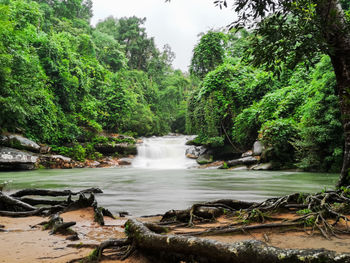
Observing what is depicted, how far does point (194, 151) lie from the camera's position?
23.8m

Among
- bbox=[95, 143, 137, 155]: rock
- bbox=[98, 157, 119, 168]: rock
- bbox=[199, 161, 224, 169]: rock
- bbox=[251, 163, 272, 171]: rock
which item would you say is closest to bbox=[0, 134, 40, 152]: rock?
bbox=[98, 157, 119, 168]: rock

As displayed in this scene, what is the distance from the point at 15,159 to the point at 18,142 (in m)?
1.57

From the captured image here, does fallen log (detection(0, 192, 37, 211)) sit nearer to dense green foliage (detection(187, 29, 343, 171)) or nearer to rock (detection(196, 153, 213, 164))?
dense green foliage (detection(187, 29, 343, 171))

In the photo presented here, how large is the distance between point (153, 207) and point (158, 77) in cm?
4508

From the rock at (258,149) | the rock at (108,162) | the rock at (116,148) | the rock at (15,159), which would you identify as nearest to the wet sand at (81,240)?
the rock at (15,159)

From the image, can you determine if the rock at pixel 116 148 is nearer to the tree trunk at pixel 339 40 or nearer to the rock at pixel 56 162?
the rock at pixel 56 162

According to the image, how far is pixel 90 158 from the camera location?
21.1 meters

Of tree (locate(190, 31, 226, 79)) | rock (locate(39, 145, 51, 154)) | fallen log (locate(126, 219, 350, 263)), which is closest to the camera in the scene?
fallen log (locate(126, 219, 350, 263))

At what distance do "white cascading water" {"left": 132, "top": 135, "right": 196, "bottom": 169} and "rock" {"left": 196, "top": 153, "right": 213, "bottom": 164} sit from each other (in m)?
0.55

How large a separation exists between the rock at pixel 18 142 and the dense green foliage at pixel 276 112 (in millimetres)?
13407

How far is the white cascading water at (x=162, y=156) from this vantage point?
21984 millimetres

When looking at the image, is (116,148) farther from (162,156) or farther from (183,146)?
(183,146)

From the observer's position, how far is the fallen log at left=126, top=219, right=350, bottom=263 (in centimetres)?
163

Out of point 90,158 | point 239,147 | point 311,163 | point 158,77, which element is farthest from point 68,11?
point 311,163
